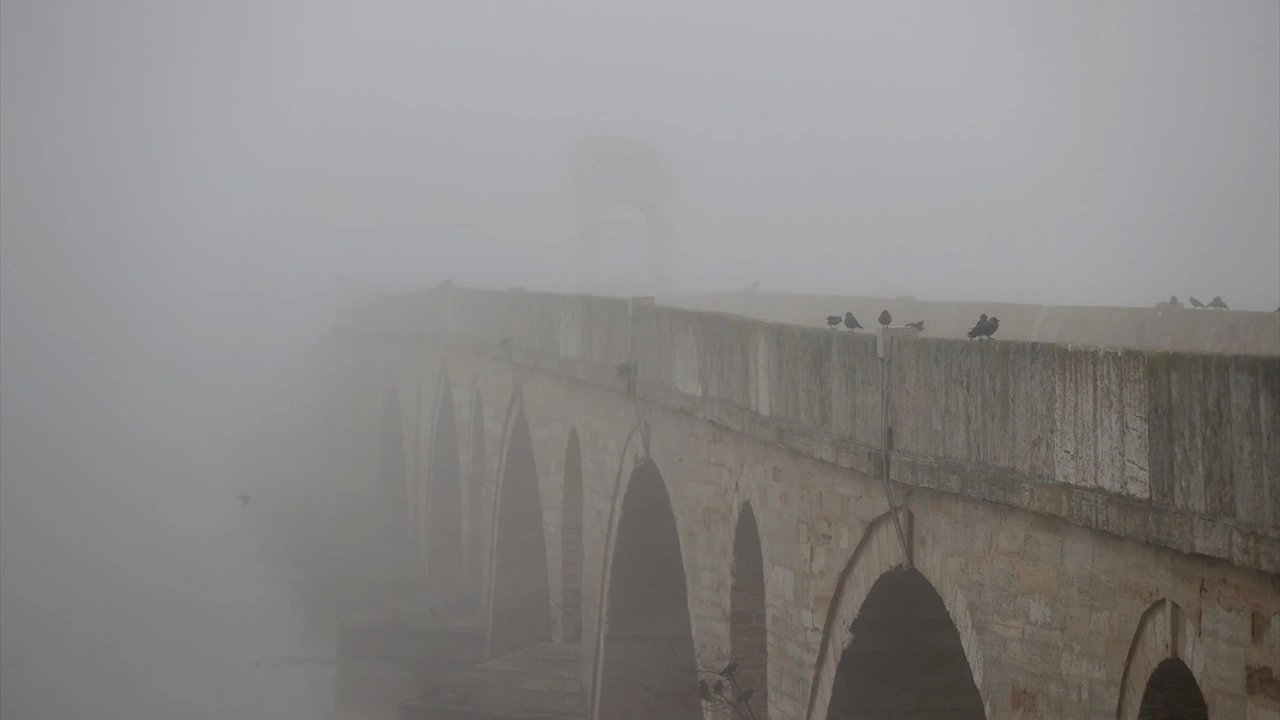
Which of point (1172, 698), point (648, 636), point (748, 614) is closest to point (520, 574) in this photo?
point (648, 636)

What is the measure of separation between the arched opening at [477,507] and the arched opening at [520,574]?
696 mm

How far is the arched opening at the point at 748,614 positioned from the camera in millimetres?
10438

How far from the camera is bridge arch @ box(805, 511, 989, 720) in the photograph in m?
7.84

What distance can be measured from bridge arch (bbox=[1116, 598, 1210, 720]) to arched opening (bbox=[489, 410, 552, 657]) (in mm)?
13923

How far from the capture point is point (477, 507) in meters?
21.6

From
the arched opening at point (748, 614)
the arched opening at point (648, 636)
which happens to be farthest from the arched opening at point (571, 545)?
the arched opening at point (748, 614)

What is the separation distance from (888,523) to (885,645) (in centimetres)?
91

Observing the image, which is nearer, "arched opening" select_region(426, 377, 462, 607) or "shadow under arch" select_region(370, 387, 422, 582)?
"arched opening" select_region(426, 377, 462, 607)

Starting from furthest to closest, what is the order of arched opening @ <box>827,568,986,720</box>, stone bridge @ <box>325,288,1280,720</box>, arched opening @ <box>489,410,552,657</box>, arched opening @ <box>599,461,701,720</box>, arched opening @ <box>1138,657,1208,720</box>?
arched opening @ <box>489,410,552,657</box>
arched opening @ <box>599,461,701,720</box>
arched opening @ <box>827,568,986,720</box>
arched opening @ <box>1138,657,1208,720</box>
stone bridge @ <box>325,288,1280,720</box>

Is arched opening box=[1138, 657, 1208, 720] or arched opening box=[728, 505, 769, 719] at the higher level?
arched opening box=[1138, 657, 1208, 720]

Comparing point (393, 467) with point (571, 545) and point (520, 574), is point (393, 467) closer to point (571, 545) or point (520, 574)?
point (520, 574)

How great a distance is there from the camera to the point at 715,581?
10.8 meters

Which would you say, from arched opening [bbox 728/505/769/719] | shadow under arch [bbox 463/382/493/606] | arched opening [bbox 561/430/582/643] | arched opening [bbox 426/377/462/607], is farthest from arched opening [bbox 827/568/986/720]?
arched opening [bbox 426/377/462/607]

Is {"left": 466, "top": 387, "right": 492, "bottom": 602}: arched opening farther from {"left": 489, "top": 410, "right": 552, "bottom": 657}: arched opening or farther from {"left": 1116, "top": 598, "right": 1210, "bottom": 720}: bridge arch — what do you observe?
{"left": 1116, "top": 598, "right": 1210, "bottom": 720}: bridge arch
